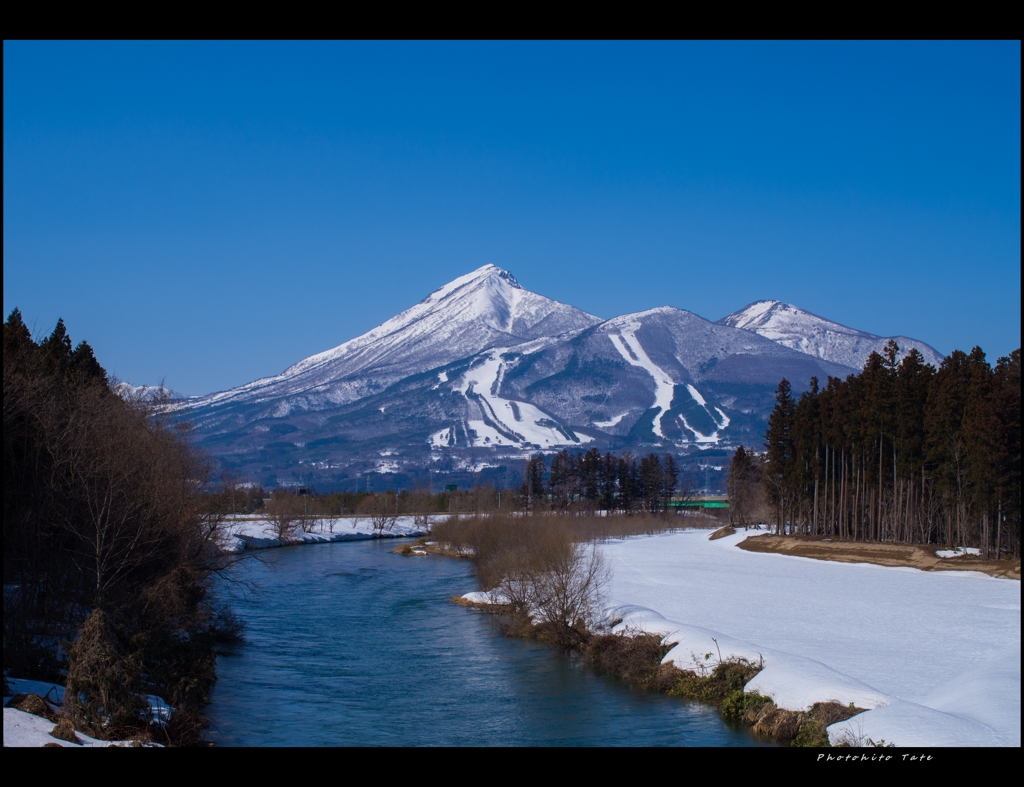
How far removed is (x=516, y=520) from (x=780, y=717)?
42044 mm

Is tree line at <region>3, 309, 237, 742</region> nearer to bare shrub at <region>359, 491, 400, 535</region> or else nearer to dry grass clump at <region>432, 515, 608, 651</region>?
dry grass clump at <region>432, 515, 608, 651</region>

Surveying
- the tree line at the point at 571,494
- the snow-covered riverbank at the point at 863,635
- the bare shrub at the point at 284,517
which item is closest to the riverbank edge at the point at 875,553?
the snow-covered riverbank at the point at 863,635

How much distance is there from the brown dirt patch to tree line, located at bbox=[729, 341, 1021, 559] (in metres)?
1.99

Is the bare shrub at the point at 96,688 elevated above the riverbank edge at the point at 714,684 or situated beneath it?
elevated above

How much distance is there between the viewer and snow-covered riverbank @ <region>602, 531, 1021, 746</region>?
1897cm

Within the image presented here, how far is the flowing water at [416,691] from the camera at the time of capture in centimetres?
2094

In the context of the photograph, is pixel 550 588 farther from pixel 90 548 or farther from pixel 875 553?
pixel 875 553

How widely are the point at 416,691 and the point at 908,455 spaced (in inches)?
1865

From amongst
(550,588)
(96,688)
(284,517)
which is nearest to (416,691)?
(550,588)

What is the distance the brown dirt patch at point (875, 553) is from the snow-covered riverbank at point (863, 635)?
1.17 m

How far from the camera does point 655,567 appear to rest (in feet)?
187

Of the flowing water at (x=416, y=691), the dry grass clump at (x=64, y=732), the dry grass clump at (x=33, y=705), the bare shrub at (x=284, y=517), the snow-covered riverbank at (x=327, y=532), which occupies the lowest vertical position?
the snow-covered riverbank at (x=327, y=532)

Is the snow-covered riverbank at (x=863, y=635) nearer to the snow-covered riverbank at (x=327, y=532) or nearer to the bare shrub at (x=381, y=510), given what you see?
Answer: the snow-covered riverbank at (x=327, y=532)
